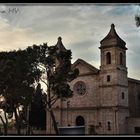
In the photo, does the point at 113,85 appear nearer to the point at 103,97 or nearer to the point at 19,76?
the point at 103,97

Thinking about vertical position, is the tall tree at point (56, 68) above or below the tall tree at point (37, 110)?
above

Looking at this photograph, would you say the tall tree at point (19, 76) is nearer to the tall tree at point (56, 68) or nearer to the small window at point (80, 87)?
the tall tree at point (56, 68)

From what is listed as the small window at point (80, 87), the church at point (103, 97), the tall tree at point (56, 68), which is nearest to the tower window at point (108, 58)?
the church at point (103, 97)

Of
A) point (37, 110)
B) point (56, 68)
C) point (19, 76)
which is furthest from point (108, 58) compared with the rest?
point (19, 76)

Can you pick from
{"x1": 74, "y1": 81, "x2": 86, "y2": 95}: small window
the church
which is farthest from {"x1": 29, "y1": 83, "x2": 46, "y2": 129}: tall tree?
{"x1": 74, "y1": 81, "x2": 86, "y2": 95}: small window

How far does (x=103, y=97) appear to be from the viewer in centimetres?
2095

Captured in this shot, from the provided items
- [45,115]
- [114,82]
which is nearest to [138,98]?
[114,82]

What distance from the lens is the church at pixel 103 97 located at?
20.2 meters

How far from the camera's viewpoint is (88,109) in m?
21.1

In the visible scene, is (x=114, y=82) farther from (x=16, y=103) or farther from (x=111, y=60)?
(x=16, y=103)

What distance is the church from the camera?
66.4 ft

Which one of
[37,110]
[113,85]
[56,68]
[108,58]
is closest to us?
[56,68]
